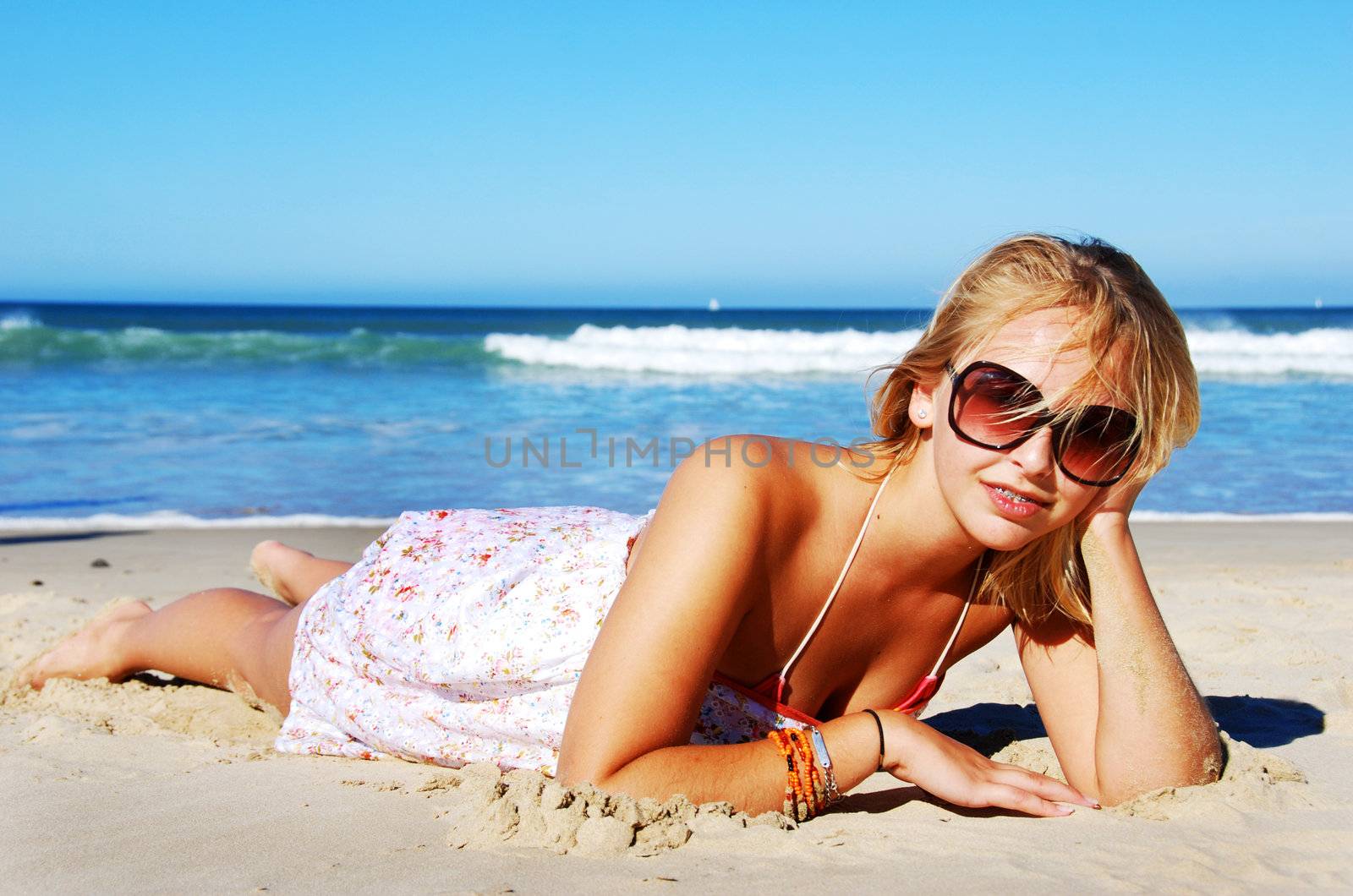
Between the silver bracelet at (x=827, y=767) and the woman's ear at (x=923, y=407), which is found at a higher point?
the woman's ear at (x=923, y=407)

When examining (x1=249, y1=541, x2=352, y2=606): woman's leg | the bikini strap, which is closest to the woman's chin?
the bikini strap

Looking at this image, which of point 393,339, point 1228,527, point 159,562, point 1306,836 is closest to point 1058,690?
point 1306,836

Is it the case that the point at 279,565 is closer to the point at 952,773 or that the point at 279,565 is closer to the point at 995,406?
the point at 952,773

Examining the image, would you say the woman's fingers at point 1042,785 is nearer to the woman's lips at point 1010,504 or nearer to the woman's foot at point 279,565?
the woman's lips at point 1010,504

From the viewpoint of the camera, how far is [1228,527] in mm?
7922

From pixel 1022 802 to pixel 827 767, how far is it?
0.47 m

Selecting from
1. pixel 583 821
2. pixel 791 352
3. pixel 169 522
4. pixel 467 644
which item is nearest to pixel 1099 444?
pixel 583 821

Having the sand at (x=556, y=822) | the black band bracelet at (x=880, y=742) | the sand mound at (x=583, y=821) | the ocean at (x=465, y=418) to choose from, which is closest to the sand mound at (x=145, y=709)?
the sand at (x=556, y=822)

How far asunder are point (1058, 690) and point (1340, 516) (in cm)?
702

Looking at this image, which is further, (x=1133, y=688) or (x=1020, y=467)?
(x=1133, y=688)

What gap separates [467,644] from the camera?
2.72m

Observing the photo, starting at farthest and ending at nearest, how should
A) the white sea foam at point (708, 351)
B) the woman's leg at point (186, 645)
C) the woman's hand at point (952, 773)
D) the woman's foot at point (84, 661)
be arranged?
1. the white sea foam at point (708, 351)
2. the woman's foot at point (84, 661)
3. the woman's leg at point (186, 645)
4. the woman's hand at point (952, 773)

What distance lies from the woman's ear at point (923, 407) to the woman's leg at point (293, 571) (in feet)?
7.16

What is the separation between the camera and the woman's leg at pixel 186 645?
11.9 ft
